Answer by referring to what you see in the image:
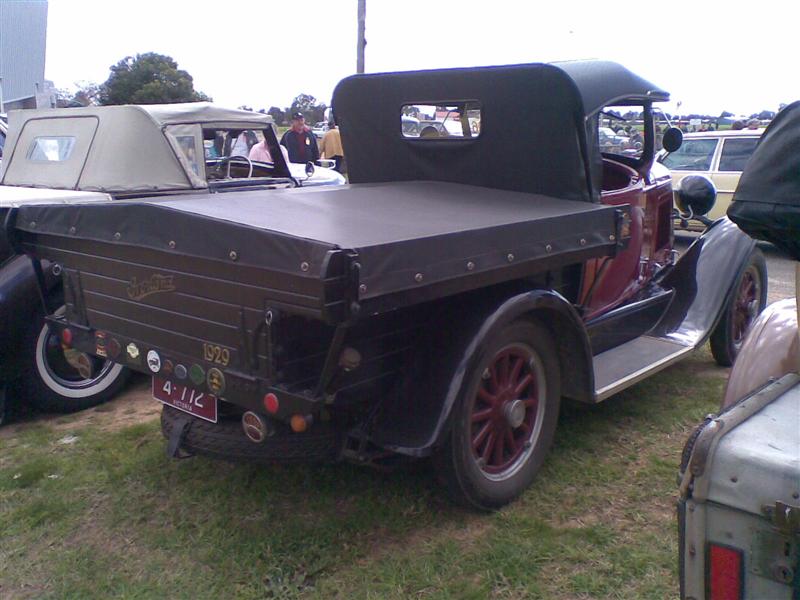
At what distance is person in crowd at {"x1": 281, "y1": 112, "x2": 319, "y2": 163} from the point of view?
11.4 m

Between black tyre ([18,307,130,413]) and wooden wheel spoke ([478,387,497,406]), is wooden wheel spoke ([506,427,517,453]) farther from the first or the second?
black tyre ([18,307,130,413])

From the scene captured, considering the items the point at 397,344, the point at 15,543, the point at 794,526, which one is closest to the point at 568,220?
the point at 397,344

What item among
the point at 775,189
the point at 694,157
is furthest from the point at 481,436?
the point at 694,157

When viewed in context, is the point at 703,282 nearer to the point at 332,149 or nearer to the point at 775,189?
the point at 775,189

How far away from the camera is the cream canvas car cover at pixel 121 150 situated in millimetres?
5340

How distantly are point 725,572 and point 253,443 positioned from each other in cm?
201

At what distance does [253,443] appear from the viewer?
3127 millimetres

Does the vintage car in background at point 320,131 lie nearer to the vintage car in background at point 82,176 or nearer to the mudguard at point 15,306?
the vintage car in background at point 82,176

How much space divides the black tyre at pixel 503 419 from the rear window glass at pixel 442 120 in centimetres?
143

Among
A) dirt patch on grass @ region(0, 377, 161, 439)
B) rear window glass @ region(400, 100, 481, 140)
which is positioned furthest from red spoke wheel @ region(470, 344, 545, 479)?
dirt patch on grass @ region(0, 377, 161, 439)

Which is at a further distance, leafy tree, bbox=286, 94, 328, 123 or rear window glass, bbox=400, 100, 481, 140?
leafy tree, bbox=286, 94, 328, 123

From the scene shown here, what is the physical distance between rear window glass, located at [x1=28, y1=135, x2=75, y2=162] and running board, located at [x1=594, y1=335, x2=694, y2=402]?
4119 millimetres

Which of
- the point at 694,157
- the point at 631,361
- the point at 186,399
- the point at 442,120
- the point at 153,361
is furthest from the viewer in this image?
the point at 694,157

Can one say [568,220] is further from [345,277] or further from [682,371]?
[682,371]
